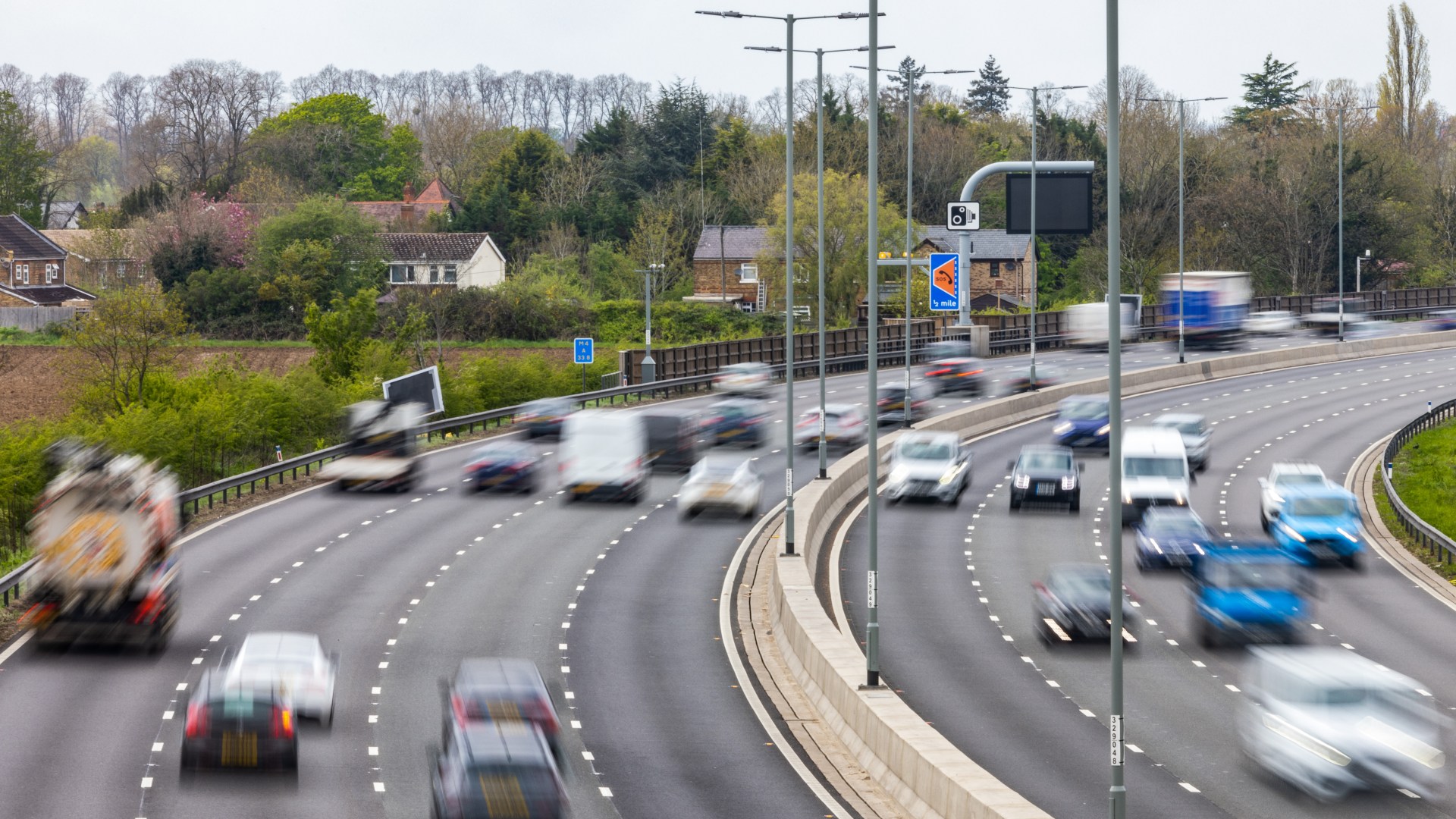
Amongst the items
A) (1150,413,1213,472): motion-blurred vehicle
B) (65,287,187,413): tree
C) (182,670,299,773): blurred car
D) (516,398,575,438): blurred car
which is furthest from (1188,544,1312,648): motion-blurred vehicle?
(65,287,187,413): tree

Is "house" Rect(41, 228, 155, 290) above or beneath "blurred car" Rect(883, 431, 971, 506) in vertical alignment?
above

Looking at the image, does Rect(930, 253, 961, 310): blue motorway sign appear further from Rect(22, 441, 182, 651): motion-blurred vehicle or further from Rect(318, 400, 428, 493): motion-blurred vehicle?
Rect(22, 441, 182, 651): motion-blurred vehicle

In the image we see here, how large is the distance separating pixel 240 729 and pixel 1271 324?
3099 inches

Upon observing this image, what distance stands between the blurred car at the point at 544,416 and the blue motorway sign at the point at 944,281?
12.8 m

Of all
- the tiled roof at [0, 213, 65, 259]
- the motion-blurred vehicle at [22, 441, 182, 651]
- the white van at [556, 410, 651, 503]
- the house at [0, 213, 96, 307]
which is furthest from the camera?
the tiled roof at [0, 213, 65, 259]

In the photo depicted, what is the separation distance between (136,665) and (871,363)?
1348cm

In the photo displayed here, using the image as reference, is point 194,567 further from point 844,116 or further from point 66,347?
point 844,116

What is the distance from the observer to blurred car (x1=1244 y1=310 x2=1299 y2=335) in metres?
90.2

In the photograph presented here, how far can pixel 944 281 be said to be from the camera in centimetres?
5303

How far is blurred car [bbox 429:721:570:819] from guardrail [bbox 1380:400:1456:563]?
28.9 metres

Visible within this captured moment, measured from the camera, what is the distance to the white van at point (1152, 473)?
41.6m

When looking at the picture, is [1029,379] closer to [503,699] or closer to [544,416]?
[544,416]

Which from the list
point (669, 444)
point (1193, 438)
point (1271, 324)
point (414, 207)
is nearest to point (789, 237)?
point (669, 444)

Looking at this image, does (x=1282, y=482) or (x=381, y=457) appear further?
(x=381, y=457)
